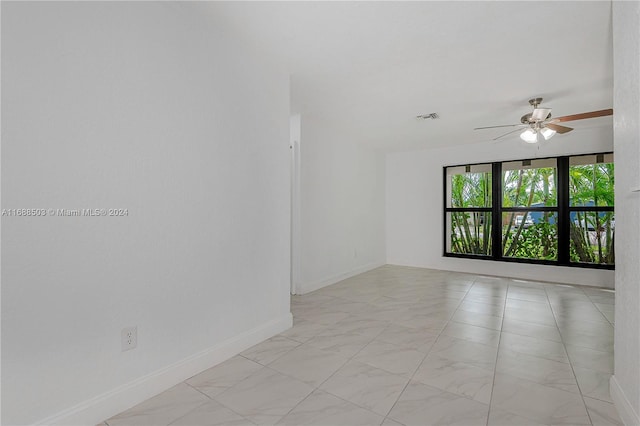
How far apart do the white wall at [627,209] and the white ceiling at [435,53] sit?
65 cm

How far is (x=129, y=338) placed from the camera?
166 centimetres

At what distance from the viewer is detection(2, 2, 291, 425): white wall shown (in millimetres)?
1310

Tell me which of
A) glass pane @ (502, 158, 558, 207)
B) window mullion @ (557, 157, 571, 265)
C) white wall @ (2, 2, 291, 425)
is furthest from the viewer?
glass pane @ (502, 158, 558, 207)

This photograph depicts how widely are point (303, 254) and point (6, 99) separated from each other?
3219mm

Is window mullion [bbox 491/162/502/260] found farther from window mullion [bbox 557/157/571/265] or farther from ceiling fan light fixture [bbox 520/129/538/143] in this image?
ceiling fan light fixture [bbox 520/129/538/143]

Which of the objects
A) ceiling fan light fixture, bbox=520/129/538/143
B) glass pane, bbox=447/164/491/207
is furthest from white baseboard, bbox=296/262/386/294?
ceiling fan light fixture, bbox=520/129/538/143

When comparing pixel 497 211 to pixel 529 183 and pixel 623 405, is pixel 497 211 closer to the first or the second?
pixel 529 183

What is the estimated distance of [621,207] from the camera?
1622 mm

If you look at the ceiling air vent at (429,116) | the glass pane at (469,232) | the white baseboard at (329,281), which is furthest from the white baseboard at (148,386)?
the glass pane at (469,232)

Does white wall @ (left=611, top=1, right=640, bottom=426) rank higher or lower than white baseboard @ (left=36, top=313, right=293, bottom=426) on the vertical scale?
higher

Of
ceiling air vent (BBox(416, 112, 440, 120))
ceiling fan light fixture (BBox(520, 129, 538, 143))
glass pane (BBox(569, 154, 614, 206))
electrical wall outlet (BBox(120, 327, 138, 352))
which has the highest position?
ceiling air vent (BBox(416, 112, 440, 120))

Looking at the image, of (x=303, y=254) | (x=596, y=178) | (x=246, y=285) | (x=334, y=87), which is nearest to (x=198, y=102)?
(x=246, y=285)

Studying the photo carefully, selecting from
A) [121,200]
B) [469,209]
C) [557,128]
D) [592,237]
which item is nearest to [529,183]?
[469,209]

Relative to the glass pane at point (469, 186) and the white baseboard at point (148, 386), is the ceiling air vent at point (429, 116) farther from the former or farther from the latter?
the white baseboard at point (148, 386)
